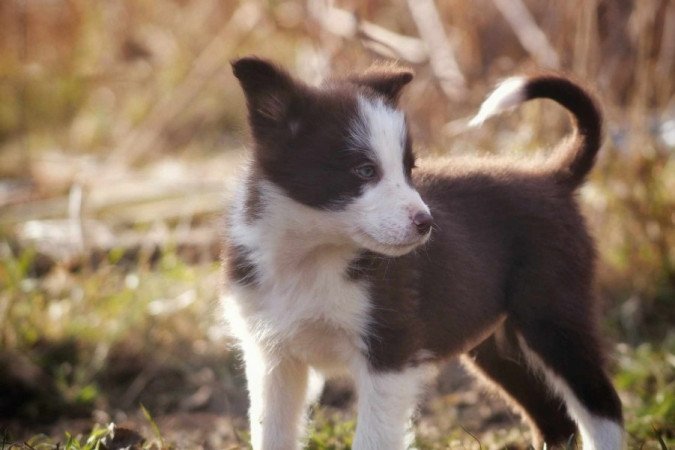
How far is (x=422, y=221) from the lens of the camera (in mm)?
3379

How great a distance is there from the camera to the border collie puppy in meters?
3.58

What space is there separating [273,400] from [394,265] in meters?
0.72

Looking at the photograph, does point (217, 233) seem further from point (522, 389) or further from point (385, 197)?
point (385, 197)

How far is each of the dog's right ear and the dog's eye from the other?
351 millimetres

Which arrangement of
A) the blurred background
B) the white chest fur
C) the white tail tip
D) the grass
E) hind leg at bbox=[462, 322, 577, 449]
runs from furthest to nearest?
the blurred background < the grass < hind leg at bbox=[462, 322, 577, 449] < the white tail tip < the white chest fur

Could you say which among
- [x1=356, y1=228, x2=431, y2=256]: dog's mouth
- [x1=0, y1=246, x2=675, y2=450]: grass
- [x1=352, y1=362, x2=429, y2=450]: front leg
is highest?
[x1=356, y1=228, x2=431, y2=256]: dog's mouth

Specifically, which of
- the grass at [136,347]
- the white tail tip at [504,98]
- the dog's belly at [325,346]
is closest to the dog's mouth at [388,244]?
the dog's belly at [325,346]

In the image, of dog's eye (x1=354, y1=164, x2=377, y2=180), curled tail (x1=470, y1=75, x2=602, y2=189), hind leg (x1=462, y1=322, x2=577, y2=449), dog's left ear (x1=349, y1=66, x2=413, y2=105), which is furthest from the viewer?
hind leg (x1=462, y1=322, x2=577, y2=449)

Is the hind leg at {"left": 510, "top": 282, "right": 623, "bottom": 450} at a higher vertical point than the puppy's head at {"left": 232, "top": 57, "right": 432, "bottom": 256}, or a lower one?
lower

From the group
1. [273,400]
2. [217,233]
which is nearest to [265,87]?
[273,400]

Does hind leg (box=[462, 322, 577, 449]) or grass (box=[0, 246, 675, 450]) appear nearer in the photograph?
hind leg (box=[462, 322, 577, 449])

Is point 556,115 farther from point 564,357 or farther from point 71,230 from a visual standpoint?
point 71,230

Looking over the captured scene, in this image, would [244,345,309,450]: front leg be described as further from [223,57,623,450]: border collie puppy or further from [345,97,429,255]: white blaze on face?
[345,97,429,255]: white blaze on face

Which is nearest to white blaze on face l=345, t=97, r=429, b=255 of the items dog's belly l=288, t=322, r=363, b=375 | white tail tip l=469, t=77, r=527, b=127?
dog's belly l=288, t=322, r=363, b=375
